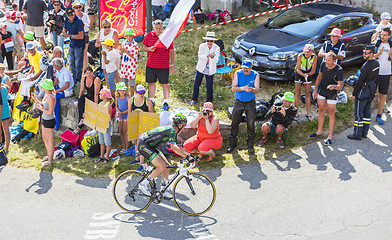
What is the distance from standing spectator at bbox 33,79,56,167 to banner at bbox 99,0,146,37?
2415 mm

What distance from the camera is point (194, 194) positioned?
8203 millimetres

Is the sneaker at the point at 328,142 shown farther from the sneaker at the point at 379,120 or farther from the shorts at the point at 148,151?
the shorts at the point at 148,151

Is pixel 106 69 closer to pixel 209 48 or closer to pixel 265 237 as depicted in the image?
pixel 209 48

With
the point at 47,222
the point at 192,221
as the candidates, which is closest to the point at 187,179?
the point at 192,221

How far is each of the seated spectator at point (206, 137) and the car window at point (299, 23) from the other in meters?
4.47

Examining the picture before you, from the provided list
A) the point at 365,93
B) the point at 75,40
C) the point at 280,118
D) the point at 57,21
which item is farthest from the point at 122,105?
the point at 365,93

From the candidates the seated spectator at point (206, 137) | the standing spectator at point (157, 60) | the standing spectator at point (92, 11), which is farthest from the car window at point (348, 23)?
the standing spectator at point (92, 11)

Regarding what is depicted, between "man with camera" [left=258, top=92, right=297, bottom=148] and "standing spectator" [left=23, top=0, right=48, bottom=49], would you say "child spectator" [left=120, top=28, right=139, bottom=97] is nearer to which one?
"man with camera" [left=258, top=92, right=297, bottom=148]

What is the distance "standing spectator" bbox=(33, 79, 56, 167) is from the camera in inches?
390

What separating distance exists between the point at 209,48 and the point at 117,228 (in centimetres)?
502

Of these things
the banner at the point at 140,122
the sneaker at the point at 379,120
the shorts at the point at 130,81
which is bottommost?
the sneaker at the point at 379,120

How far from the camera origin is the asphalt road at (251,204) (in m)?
7.64

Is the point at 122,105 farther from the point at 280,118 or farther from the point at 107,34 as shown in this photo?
the point at 280,118

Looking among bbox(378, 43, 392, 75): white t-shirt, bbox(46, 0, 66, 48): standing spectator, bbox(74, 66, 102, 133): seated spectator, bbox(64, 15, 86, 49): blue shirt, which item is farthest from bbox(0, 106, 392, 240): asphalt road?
bbox(46, 0, 66, 48): standing spectator
